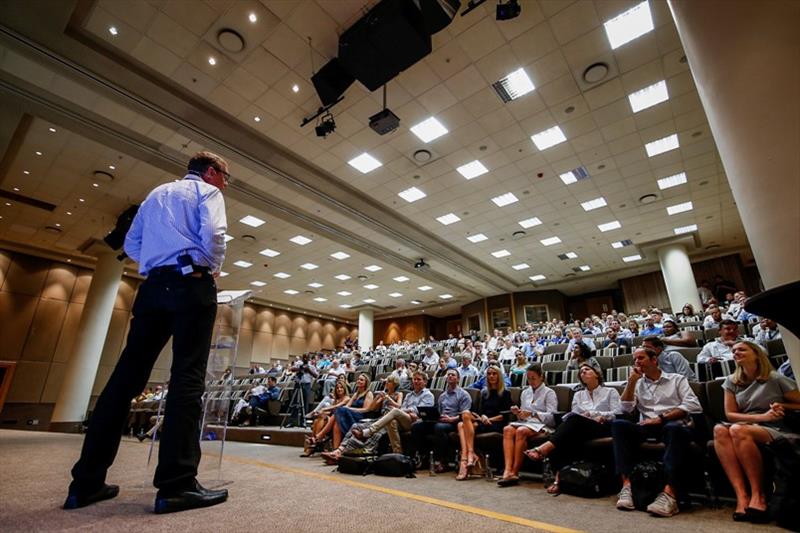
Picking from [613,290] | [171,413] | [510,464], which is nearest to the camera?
[171,413]

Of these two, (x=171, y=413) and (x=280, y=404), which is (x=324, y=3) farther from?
(x=280, y=404)

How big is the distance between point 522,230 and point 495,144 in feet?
14.9

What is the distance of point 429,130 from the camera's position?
23.9 feet

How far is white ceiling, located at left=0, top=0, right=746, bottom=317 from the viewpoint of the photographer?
5.29 metres

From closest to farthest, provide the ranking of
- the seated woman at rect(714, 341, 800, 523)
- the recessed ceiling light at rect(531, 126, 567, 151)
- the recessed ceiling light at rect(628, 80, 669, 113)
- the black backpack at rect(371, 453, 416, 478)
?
the seated woman at rect(714, 341, 800, 523) < the black backpack at rect(371, 453, 416, 478) < the recessed ceiling light at rect(628, 80, 669, 113) < the recessed ceiling light at rect(531, 126, 567, 151)

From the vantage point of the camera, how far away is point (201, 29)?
17.2ft

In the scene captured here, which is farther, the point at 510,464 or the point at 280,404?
the point at 280,404

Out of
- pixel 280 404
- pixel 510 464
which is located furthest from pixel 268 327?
pixel 510 464

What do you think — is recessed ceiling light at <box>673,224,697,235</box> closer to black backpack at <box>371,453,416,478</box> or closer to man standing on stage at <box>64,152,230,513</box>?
black backpack at <box>371,453,416,478</box>

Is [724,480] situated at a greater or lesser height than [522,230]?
lesser

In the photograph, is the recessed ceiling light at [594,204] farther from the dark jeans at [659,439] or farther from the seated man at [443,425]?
the dark jeans at [659,439]

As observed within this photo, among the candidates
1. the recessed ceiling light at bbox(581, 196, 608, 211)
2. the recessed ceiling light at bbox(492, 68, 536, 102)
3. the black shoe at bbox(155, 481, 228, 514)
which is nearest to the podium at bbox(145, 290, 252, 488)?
the black shoe at bbox(155, 481, 228, 514)

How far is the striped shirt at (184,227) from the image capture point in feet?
5.17

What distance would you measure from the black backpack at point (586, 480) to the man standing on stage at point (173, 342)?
2114 millimetres
